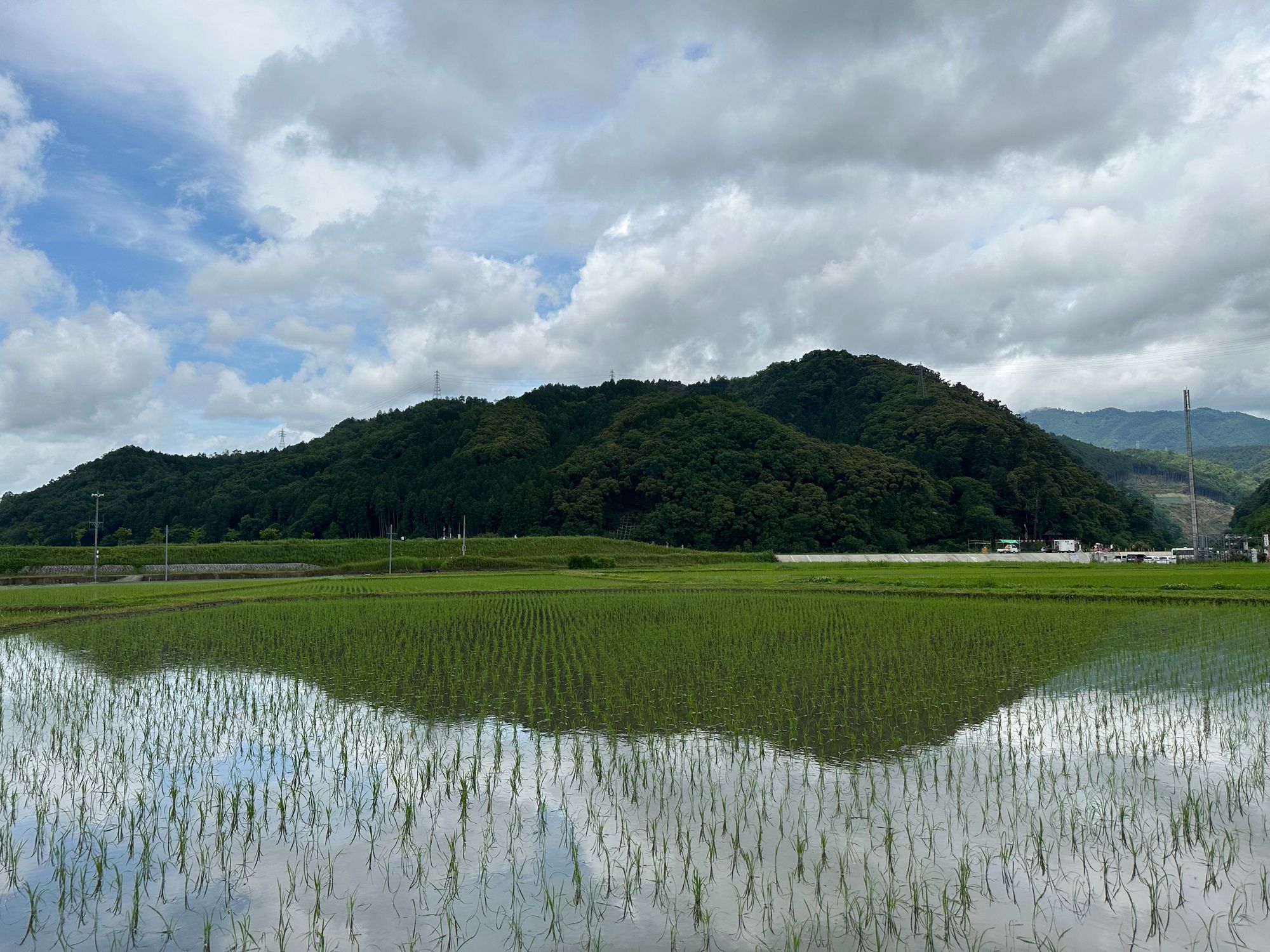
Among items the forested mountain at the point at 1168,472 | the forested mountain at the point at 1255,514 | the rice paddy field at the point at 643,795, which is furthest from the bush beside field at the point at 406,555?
the forested mountain at the point at 1168,472

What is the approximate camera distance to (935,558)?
55.8m

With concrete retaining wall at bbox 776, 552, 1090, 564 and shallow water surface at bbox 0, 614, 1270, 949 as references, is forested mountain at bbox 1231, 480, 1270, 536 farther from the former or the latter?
shallow water surface at bbox 0, 614, 1270, 949

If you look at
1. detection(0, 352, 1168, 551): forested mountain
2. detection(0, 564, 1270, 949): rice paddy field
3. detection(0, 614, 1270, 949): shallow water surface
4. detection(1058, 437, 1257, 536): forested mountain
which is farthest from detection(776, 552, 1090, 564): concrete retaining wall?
detection(1058, 437, 1257, 536): forested mountain

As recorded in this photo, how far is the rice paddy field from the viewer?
16.4ft

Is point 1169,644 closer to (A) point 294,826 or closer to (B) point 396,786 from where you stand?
(B) point 396,786

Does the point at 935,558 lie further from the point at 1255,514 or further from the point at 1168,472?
the point at 1168,472

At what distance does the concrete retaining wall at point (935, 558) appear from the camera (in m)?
53.3

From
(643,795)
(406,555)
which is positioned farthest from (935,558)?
(643,795)

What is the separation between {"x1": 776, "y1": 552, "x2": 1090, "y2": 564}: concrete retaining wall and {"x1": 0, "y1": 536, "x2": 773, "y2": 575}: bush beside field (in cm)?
327

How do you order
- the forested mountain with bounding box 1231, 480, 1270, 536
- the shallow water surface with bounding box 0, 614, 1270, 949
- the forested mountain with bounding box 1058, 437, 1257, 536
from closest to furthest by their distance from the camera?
the shallow water surface with bounding box 0, 614, 1270, 949
the forested mountain with bounding box 1231, 480, 1270, 536
the forested mountain with bounding box 1058, 437, 1257, 536

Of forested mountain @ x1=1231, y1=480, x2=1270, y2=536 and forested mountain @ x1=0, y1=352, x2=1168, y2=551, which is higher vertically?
forested mountain @ x1=0, y1=352, x2=1168, y2=551

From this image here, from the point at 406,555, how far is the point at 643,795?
55.0 meters

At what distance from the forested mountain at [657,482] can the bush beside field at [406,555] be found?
51.7ft

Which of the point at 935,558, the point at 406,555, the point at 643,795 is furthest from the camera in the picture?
the point at 406,555
